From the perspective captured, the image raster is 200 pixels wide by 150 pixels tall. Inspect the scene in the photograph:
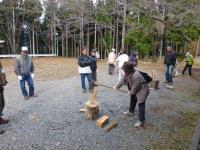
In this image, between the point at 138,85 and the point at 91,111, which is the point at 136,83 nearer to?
the point at 138,85

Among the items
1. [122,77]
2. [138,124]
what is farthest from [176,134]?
[122,77]

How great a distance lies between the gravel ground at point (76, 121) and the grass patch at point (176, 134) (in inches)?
4.2

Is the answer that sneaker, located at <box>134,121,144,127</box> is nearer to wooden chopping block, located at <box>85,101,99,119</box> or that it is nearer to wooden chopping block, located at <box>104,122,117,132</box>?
wooden chopping block, located at <box>104,122,117,132</box>

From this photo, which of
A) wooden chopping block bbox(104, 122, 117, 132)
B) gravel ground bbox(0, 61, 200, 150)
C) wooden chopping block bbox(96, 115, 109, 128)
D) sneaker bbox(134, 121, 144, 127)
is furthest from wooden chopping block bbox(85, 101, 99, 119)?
sneaker bbox(134, 121, 144, 127)

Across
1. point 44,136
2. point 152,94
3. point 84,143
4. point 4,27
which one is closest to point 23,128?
point 44,136

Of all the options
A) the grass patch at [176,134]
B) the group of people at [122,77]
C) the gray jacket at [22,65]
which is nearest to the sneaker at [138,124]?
the group of people at [122,77]

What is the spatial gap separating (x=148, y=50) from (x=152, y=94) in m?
18.9

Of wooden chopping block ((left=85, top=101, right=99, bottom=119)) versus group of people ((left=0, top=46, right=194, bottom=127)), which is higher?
group of people ((left=0, top=46, right=194, bottom=127))

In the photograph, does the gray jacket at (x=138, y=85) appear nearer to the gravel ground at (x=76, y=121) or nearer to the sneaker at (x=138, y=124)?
the sneaker at (x=138, y=124)

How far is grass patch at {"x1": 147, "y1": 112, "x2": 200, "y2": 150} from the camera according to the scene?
16.6 feet

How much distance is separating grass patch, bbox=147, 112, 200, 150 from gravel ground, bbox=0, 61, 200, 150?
0.11 meters

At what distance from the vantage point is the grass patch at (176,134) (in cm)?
505

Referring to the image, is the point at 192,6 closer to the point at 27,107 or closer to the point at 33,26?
the point at 27,107

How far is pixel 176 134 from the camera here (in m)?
5.61
